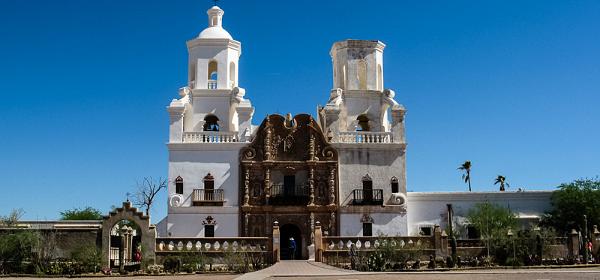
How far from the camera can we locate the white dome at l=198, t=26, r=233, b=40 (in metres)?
43.5

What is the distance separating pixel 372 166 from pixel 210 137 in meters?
9.42

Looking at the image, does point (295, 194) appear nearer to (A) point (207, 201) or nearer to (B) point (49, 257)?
(A) point (207, 201)

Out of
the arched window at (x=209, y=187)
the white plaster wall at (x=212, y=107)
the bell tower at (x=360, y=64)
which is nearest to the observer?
the arched window at (x=209, y=187)

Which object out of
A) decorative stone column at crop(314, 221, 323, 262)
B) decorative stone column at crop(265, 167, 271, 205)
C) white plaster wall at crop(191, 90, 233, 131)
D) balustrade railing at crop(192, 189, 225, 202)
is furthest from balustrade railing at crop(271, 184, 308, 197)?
decorative stone column at crop(314, 221, 323, 262)

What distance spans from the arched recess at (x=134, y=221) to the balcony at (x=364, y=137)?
1347 centimetres

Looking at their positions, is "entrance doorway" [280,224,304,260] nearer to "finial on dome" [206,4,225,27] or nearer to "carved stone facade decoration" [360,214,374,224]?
"carved stone facade decoration" [360,214,374,224]

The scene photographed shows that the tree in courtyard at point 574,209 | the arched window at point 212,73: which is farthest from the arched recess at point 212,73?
the tree in courtyard at point 574,209

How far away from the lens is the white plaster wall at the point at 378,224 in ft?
133

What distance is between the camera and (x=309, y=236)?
132 feet

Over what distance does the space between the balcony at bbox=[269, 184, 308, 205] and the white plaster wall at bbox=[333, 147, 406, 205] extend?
2.19 meters

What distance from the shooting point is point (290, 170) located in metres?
41.4

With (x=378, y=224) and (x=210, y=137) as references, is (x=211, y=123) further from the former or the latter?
(x=378, y=224)

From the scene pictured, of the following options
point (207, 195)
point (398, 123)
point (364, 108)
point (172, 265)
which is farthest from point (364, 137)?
point (172, 265)

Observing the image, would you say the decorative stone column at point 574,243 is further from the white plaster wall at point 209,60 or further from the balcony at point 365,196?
the white plaster wall at point 209,60
